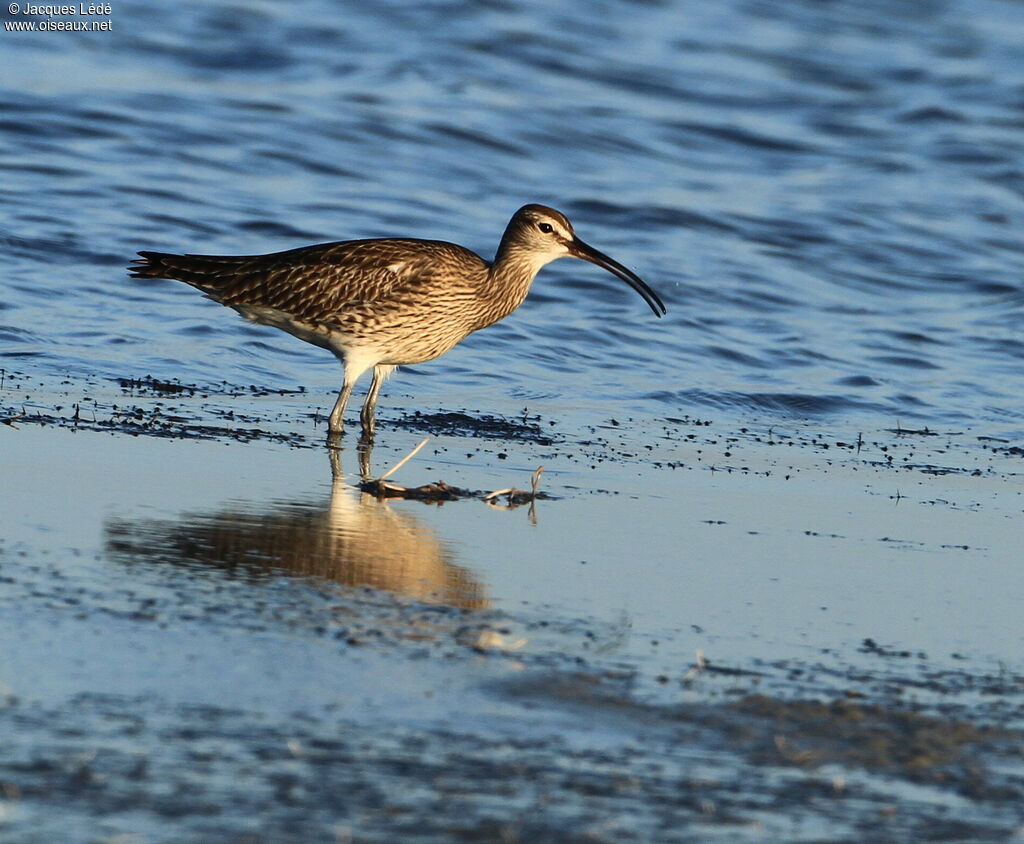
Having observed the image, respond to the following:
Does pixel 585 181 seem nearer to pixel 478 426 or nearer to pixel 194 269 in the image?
pixel 194 269

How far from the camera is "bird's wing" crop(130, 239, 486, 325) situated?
9.44 meters

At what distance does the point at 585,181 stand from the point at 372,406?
918 centimetres

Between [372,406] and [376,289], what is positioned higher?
[376,289]

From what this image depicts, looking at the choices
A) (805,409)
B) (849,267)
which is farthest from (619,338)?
(849,267)

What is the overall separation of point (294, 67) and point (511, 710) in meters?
17.8

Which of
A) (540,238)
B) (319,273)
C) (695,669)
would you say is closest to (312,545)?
(695,669)

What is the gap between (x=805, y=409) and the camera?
1066cm

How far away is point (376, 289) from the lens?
941 cm

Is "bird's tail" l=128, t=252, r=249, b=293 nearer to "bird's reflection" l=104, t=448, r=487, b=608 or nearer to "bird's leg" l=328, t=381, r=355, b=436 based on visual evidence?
"bird's leg" l=328, t=381, r=355, b=436

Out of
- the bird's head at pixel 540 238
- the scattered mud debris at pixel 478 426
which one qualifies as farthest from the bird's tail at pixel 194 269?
the bird's head at pixel 540 238

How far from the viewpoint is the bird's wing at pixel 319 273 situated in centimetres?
944

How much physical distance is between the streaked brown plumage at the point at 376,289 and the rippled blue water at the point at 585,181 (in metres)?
0.68

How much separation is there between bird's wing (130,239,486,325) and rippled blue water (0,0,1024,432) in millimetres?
655

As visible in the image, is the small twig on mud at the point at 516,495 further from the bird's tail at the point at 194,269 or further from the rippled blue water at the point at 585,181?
the bird's tail at the point at 194,269
